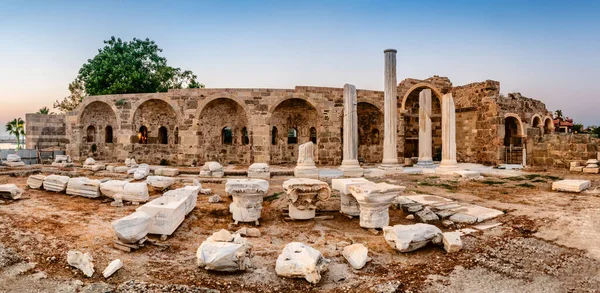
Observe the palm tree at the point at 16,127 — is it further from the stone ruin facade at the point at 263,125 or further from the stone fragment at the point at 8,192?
the stone fragment at the point at 8,192

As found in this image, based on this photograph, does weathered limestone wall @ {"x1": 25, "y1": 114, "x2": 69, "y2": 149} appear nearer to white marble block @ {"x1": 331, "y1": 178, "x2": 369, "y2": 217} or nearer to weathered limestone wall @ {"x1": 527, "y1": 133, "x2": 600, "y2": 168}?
white marble block @ {"x1": 331, "y1": 178, "x2": 369, "y2": 217}

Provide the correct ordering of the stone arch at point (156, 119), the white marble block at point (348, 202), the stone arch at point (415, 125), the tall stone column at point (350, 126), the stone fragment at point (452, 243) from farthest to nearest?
the stone arch at point (415, 125)
the stone arch at point (156, 119)
the tall stone column at point (350, 126)
the white marble block at point (348, 202)
the stone fragment at point (452, 243)

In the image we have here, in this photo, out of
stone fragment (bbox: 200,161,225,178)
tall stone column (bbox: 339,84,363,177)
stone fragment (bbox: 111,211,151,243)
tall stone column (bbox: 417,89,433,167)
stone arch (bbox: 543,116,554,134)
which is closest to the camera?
stone fragment (bbox: 111,211,151,243)

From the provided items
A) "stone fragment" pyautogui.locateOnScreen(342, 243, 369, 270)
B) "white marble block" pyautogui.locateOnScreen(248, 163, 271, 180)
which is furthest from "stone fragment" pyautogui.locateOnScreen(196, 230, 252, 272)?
"white marble block" pyautogui.locateOnScreen(248, 163, 271, 180)

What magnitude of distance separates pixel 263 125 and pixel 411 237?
12.9 m

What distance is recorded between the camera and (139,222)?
487cm

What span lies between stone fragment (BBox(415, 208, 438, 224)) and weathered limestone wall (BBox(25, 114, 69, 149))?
20.6m

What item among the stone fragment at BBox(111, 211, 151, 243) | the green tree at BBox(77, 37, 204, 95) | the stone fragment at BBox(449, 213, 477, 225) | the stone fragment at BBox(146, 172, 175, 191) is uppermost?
the green tree at BBox(77, 37, 204, 95)

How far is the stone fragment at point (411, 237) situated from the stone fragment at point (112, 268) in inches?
147

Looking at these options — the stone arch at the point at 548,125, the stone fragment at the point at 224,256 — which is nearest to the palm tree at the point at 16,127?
the stone fragment at the point at 224,256

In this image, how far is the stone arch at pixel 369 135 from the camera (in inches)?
771

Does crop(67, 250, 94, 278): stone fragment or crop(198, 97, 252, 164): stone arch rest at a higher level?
crop(198, 97, 252, 164): stone arch

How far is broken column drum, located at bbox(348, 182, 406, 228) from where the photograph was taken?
18.7ft

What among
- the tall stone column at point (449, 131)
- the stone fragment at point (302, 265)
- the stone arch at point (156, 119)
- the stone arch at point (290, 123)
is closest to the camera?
the stone fragment at point (302, 265)
